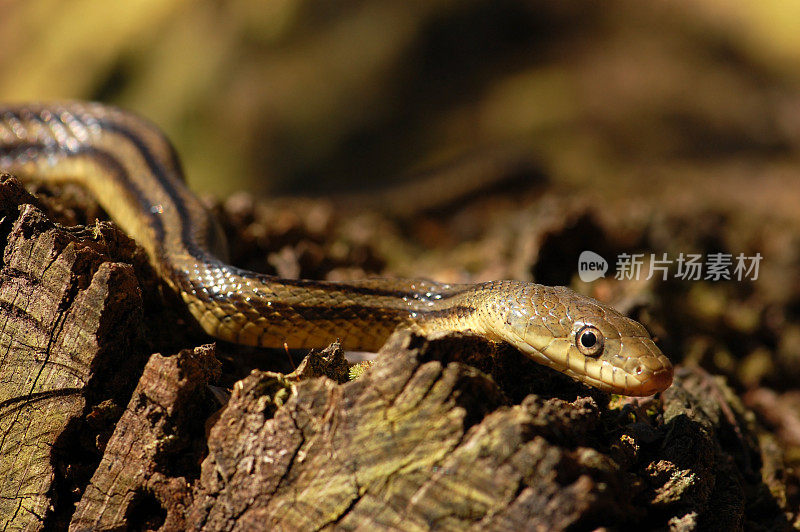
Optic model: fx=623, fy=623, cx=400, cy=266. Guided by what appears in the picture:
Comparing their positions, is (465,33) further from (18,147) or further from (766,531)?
(766,531)

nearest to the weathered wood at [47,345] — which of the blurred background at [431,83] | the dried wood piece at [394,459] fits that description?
the dried wood piece at [394,459]

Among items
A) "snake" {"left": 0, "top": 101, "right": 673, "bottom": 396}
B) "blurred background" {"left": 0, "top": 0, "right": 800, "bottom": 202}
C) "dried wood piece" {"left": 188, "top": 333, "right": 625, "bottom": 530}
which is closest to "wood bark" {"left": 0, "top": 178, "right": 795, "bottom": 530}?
"dried wood piece" {"left": 188, "top": 333, "right": 625, "bottom": 530}

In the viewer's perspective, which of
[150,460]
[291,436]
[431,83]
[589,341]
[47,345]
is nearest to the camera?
[291,436]

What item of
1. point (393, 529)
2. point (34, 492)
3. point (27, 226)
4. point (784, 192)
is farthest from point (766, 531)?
point (784, 192)

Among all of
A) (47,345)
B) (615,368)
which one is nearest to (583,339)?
(615,368)

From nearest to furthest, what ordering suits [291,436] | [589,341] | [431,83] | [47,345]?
1. [291,436]
2. [47,345]
3. [589,341]
4. [431,83]

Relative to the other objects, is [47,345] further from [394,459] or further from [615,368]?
[615,368]
